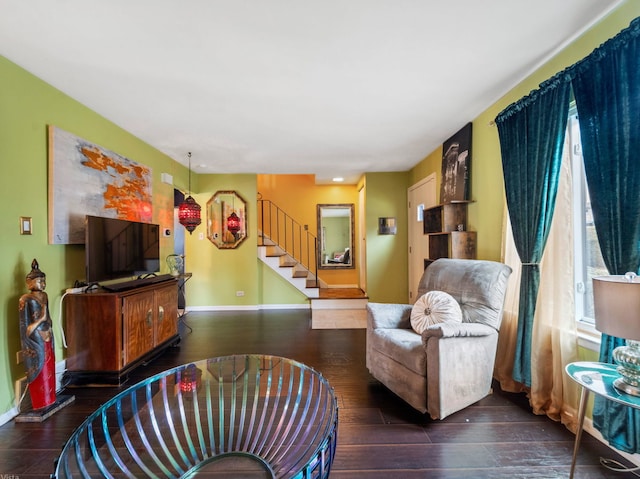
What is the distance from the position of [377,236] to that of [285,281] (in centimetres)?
200

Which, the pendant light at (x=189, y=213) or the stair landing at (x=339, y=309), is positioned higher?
the pendant light at (x=189, y=213)

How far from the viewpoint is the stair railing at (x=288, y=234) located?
6277mm

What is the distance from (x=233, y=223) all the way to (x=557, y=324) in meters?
4.62

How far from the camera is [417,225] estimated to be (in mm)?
4781

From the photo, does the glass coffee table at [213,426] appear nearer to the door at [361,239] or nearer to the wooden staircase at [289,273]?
the wooden staircase at [289,273]

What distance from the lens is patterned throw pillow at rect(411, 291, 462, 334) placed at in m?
2.24

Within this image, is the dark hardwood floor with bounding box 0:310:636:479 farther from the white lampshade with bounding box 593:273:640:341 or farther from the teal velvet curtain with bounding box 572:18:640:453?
the white lampshade with bounding box 593:273:640:341

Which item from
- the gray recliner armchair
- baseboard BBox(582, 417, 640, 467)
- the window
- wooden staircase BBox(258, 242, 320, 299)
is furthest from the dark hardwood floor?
wooden staircase BBox(258, 242, 320, 299)

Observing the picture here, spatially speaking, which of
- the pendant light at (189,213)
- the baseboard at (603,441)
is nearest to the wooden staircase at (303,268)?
the pendant light at (189,213)

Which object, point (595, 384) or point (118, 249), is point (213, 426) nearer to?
point (118, 249)

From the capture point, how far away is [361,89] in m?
2.40

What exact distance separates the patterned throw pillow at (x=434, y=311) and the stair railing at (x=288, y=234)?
396 cm

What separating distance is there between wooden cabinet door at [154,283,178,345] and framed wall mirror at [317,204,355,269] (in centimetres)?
345

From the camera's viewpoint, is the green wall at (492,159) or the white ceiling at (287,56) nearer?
the white ceiling at (287,56)
